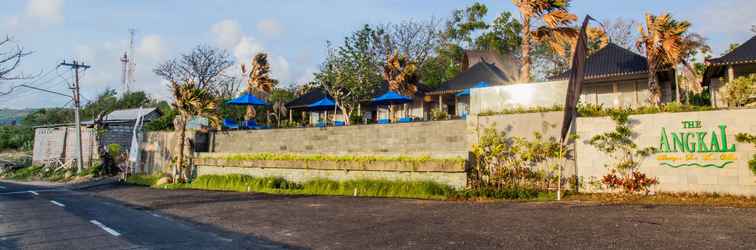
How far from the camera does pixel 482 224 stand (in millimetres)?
9328

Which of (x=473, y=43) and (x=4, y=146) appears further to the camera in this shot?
(x=4, y=146)

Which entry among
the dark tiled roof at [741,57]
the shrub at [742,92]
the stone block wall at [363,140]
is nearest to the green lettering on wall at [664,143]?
the shrub at [742,92]

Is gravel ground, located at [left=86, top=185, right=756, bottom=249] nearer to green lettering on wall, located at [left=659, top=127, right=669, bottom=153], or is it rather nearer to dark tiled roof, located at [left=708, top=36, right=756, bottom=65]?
green lettering on wall, located at [left=659, top=127, right=669, bottom=153]

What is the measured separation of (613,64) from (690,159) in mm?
13057

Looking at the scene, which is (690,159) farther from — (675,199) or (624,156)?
(624,156)

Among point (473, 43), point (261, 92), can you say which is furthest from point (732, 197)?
point (473, 43)

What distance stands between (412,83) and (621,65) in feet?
40.6

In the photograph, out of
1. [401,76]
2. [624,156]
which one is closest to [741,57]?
[624,156]

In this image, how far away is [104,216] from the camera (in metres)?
12.3

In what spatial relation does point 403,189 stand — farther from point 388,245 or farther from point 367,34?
point 367,34

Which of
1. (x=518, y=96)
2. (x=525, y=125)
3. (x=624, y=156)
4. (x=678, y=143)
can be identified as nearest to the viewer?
(x=678, y=143)

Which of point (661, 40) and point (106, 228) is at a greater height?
point (661, 40)

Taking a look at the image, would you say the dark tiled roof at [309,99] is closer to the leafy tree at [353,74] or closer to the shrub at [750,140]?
the leafy tree at [353,74]

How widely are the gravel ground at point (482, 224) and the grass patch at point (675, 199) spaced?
748mm
